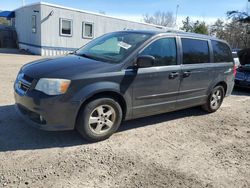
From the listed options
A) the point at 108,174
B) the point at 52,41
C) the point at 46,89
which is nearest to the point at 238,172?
the point at 108,174

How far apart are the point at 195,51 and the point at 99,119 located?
265 centimetres

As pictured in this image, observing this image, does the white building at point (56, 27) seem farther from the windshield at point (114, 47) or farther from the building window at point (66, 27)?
the windshield at point (114, 47)

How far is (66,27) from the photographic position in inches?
737

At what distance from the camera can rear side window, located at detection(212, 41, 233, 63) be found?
20.2ft

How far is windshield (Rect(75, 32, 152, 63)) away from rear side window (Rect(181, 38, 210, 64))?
3.11 feet

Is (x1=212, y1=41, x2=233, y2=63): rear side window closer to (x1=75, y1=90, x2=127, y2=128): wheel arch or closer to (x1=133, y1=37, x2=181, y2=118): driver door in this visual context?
(x1=133, y1=37, x2=181, y2=118): driver door

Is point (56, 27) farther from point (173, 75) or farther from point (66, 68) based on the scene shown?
point (66, 68)

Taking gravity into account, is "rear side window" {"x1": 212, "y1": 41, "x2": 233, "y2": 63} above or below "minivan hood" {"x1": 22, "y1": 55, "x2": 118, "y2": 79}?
above

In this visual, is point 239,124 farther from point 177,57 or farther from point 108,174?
point 108,174

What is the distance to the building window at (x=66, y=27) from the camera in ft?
60.3

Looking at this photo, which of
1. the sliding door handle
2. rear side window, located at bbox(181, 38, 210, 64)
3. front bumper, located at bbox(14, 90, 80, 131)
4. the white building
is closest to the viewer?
front bumper, located at bbox(14, 90, 80, 131)

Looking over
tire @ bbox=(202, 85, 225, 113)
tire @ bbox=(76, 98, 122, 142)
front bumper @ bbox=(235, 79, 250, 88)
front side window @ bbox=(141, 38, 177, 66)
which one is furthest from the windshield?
front bumper @ bbox=(235, 79, 250, 88)

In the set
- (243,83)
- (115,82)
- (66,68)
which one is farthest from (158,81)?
(243,83)

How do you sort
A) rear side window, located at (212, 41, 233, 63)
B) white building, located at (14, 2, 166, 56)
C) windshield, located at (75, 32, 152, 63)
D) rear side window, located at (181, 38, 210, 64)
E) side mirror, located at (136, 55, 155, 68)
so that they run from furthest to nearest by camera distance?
1. white building, located at (14, 2, 166, 56)
2. rear side window, located at (212, 41, 233, 63)
3. rear side window, located at (181, 38, 210, 64)
4. windshield, located at (75, 32, 152, 63)
5. side mirror, located at (136, 55, 155, 68)
